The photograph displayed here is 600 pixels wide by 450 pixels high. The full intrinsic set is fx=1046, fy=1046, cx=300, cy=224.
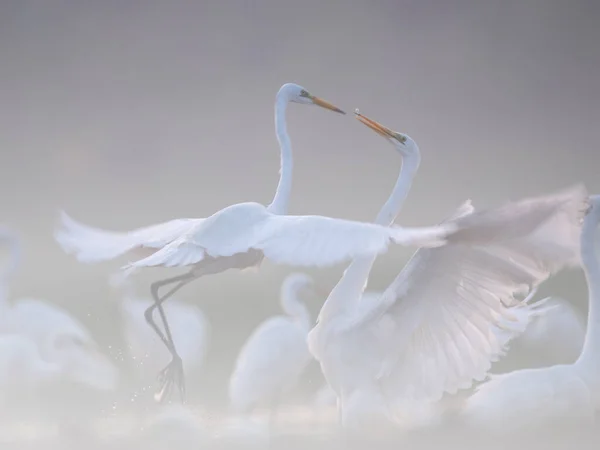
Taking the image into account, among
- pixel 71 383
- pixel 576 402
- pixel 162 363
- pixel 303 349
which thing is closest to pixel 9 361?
pixel 71 383

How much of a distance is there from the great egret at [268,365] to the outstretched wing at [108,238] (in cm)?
70

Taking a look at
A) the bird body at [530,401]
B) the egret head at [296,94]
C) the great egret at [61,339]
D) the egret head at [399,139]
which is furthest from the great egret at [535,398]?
the great egret at [61,339]

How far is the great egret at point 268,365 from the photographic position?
3.58 m

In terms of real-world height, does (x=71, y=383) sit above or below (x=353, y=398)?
above

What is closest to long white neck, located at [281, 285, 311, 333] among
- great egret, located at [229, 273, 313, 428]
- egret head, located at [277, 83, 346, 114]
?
great egret, located at [229, 273, 313, 428]

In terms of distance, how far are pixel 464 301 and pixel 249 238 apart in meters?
0.56

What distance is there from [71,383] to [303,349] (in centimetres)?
85

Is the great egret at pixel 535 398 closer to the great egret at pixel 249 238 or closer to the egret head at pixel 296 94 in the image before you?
the great egret at pixel 249 238

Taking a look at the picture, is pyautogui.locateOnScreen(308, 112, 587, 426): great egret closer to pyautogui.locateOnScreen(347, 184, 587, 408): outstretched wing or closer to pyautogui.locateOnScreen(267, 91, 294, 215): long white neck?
pyautogui.locateOnScreen(347, 184, 587, 408): outstretched wing

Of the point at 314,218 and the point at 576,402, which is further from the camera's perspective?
the point at 576,402

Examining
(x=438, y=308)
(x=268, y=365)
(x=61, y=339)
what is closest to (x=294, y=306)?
(x=268, y=365)

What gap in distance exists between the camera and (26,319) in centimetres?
396

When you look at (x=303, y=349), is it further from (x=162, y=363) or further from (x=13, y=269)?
(x=13, y=269)

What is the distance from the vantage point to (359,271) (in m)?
2.82
